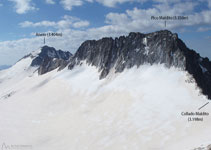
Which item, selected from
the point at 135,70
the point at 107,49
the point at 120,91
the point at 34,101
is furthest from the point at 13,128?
the point at 107,49

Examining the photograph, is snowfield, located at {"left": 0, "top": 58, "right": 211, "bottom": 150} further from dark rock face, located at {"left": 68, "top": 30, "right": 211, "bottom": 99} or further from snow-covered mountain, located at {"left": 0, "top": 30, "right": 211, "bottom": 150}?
dark rock face, located at {"left": 68, "top": 30, "right": 211, "bottom": 99}

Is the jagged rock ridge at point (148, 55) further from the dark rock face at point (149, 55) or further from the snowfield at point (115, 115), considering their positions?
the snowfield at point (115, 115)

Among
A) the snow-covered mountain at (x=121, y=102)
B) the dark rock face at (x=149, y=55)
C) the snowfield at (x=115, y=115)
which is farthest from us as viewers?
the dark rock face at (x=149, y=55)

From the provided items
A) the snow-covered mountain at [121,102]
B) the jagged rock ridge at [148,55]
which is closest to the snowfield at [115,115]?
the snow-covered mountain at [121,102]

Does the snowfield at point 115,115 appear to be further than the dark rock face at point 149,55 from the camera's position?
No

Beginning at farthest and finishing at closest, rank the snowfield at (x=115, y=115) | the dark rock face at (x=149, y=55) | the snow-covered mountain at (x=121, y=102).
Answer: the dark rock face at (x=149, y=55)
the snow-covered mountain at (x=121, y=102)
the snowfield at (x=115, y=115)

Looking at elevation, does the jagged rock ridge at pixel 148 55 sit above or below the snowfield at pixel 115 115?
above

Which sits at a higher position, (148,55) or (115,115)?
(148,55)

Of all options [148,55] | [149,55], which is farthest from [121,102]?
[148,55]

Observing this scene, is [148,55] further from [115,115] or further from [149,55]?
[115,115]
